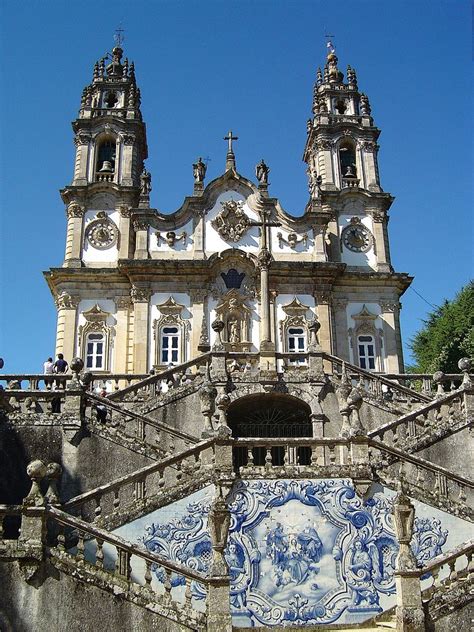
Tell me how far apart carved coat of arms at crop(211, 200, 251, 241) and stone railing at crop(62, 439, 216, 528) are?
16.6 meters

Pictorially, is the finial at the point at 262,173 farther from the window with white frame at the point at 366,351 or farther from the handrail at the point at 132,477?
the handrail at the point at 132,477

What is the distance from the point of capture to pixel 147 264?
2733 cm

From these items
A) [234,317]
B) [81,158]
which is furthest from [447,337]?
[81,158]

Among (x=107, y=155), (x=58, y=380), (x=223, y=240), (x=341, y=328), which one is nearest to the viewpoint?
(x=58, y=380)

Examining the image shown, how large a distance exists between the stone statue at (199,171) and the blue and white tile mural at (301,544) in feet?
64.0

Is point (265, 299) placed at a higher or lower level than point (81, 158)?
lower

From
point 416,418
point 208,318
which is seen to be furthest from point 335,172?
point 416,418

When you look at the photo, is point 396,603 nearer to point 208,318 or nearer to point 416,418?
point 416,418

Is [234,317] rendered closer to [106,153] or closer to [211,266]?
[211,266]

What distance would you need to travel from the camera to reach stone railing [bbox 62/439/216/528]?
11977mm

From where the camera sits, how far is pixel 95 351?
27391 millimetres

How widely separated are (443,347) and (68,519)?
26.4 metres

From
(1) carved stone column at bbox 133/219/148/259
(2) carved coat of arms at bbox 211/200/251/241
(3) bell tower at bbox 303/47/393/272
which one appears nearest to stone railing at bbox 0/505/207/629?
(1) carved stone column at bbox 133/219/148/259

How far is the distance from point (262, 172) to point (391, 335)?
28.6 ft
